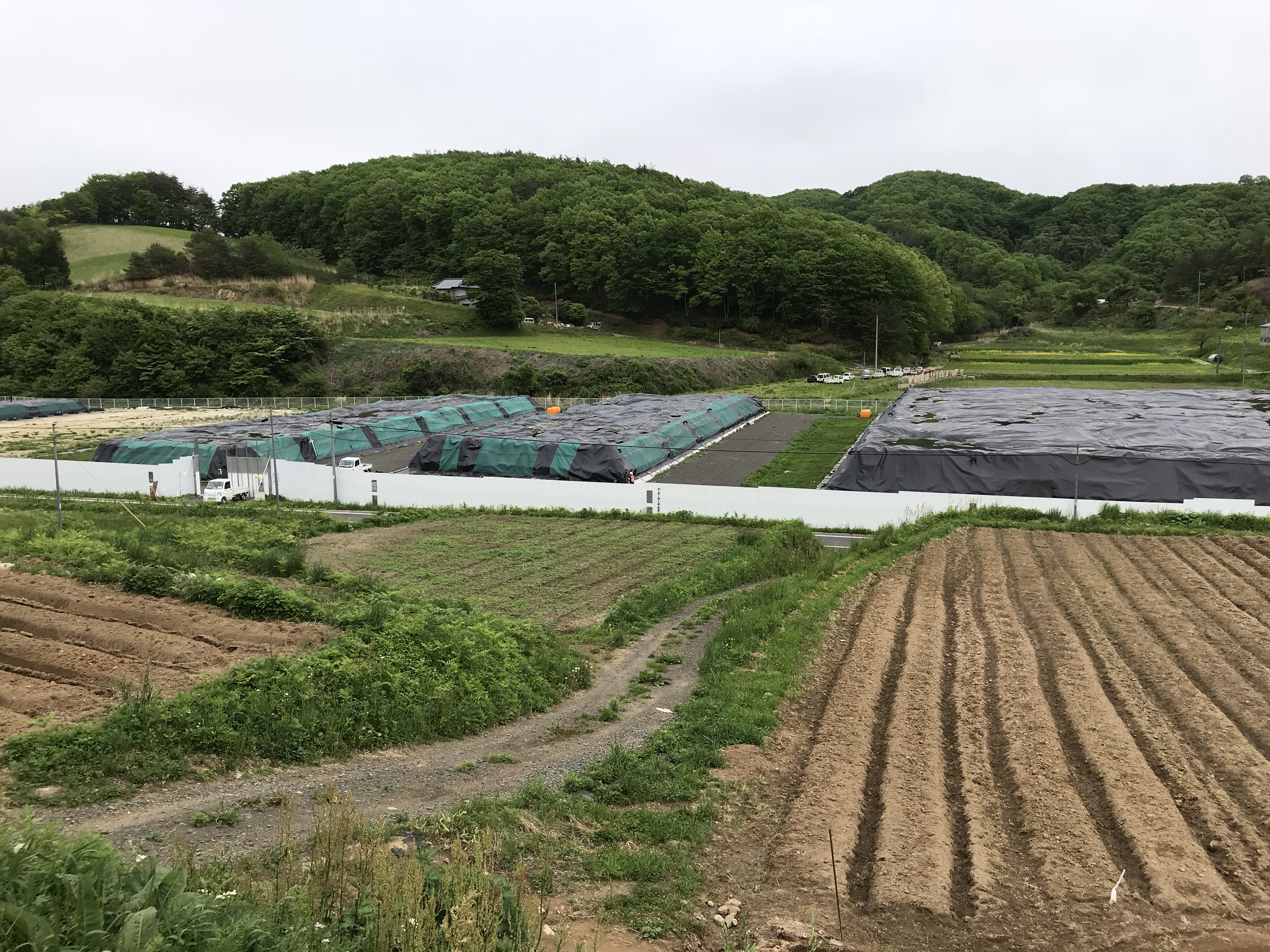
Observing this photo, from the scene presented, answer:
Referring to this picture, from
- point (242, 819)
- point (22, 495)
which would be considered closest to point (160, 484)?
point (22, 495)

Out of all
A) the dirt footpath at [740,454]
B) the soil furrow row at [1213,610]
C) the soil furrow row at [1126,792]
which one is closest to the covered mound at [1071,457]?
the soil furrow row at [1213,610]

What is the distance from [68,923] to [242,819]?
11.3 feet

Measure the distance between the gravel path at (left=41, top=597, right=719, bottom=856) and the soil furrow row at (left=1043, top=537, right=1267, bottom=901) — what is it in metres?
5.54

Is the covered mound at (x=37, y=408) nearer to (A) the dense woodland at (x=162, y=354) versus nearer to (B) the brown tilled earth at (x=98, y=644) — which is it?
(A) the dense woodland at (x=162, y=354)

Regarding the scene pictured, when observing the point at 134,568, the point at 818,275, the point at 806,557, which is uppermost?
the point at 818,275

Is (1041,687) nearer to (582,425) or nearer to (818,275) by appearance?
(582,425)

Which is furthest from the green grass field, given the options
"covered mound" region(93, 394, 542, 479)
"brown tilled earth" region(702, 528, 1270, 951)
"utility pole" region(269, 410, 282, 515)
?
"covered mound" region(93, 394, 542, 479)

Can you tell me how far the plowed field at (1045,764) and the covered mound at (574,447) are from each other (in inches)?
600

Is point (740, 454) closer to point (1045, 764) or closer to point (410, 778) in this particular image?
point (1045, 764)

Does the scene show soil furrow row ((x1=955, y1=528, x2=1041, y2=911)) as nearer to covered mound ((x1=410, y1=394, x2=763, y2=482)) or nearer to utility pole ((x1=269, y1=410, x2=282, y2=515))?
covered mound ((x1=410, y1=394, x2=763, y2=482))

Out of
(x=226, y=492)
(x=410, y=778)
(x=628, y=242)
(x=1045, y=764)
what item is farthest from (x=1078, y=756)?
(x=628, y=242)

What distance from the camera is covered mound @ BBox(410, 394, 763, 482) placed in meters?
30.2

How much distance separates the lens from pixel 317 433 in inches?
1369

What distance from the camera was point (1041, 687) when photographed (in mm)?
11438
